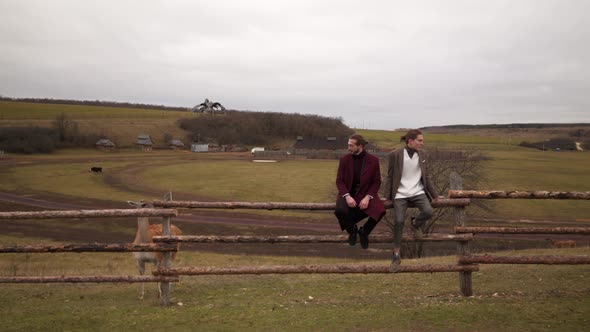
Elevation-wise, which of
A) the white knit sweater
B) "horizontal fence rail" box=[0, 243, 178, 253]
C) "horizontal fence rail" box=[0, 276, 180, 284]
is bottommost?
"horizontal fence rail" box=[0, 276, 180, 284]

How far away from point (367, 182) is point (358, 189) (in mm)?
164

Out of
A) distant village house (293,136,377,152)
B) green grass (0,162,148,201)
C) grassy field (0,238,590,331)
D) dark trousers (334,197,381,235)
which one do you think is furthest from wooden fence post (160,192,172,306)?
distant village house (293,136,377,152)

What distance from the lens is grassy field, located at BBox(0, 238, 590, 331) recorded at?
569 cm

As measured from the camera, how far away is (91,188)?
44.8 m

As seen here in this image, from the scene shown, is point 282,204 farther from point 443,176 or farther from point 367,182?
point 443,176

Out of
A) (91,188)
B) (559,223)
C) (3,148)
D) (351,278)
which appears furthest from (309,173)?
(3,148)

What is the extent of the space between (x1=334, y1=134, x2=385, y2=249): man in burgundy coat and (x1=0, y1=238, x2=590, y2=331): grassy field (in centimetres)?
124

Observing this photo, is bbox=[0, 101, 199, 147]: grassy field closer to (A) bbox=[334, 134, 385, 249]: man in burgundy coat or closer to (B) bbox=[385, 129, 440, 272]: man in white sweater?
(A) bbox=[334, 134, 385, 249]: man in burgundy coat

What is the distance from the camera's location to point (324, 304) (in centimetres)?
664

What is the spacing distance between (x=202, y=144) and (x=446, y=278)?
107 m

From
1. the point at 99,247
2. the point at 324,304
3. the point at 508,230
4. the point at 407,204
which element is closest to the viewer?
the point at 407,204

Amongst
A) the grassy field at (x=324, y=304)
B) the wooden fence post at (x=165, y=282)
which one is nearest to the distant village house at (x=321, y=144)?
→ the grassy field at (x=324, y=304)

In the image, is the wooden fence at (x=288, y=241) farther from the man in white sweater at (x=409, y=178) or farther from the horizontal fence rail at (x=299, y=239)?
the man in white sweater at (x=409, y=178)

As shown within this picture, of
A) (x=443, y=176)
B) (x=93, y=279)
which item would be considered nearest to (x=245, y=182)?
(x=443, y=176)
